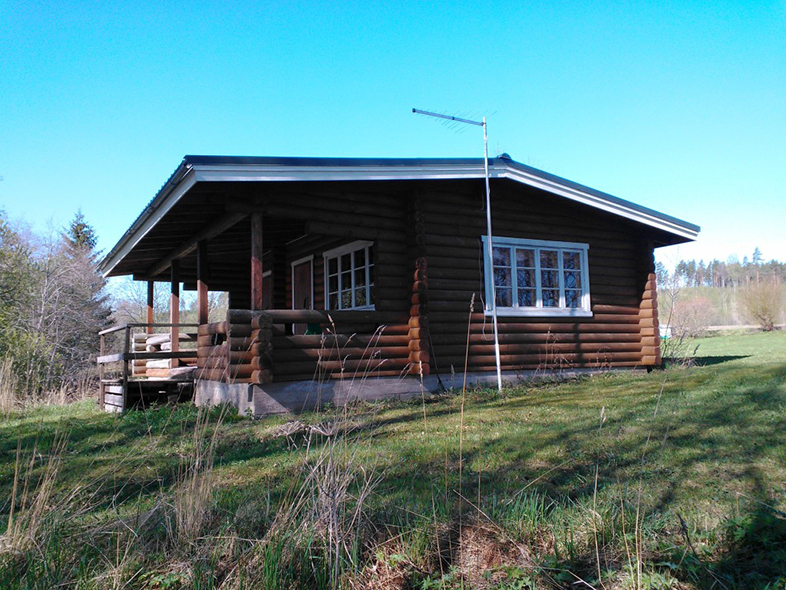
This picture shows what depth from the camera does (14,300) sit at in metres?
16.6

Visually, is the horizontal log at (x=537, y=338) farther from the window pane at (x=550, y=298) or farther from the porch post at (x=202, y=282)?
the porch post at (x=202, y=282)

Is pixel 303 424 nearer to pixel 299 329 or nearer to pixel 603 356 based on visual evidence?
pixel 299 329

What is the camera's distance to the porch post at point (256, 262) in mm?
8375

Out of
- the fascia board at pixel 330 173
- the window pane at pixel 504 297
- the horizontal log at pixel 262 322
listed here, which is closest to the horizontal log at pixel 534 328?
the window pane at pixel 504 297

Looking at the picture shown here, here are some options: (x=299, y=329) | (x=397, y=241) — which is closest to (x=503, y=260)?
(x=397, y=241)

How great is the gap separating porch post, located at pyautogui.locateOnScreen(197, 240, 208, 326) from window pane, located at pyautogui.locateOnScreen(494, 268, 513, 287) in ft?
17.0

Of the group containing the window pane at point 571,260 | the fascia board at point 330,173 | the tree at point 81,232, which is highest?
the tree at point 81,232

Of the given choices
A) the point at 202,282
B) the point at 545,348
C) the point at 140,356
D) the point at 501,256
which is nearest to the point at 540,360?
the point at 545,348

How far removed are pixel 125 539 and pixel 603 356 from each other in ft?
34.3

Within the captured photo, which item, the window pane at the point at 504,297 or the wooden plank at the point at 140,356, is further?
the window pane at the point at 504,297

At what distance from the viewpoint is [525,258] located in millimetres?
11312

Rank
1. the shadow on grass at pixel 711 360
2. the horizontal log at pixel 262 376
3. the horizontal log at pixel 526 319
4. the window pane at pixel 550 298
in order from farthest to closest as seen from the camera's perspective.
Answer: the shadow on grass at pixel 711 360
the window pane at pixel 550 298
the horizontal log at pixel 526 319
the horizontal log at pixel 262 376

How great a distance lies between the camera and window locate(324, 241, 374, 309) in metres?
10.8

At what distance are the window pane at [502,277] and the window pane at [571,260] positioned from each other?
1.45 m
